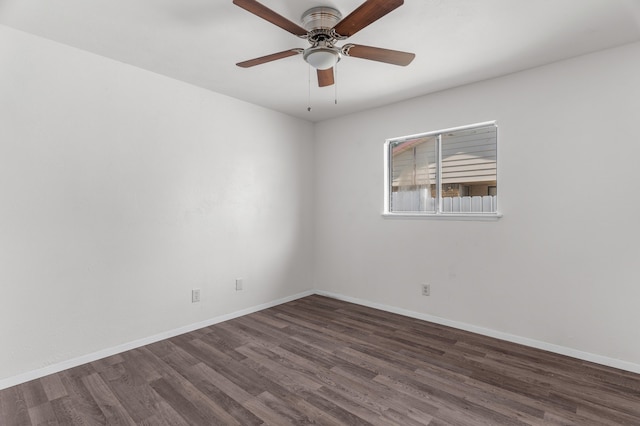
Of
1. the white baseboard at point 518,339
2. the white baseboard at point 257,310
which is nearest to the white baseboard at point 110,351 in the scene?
the white baseboard at point 257,310

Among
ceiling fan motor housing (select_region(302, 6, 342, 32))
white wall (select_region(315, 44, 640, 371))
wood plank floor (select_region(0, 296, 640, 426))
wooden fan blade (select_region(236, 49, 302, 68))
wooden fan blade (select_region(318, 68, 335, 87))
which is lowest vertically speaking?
wood plank floor (select_region(0, 296, 640, 426))

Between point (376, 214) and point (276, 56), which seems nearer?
point (276, 56)

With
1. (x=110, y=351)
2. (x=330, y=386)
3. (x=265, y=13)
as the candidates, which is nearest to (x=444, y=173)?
(x=330, y=386)

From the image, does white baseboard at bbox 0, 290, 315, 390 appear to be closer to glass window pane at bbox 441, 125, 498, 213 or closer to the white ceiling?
the white ceiling

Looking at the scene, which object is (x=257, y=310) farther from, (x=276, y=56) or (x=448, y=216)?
(x=276, y=56)

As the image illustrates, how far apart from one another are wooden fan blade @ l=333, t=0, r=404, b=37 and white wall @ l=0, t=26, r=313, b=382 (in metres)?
2.03

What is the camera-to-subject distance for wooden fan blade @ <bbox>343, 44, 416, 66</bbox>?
2.01 m

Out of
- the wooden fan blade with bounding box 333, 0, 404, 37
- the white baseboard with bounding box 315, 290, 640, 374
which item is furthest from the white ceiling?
the white baseboard with bounding box 315, 290, 640, 374

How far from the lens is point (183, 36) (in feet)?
7.64

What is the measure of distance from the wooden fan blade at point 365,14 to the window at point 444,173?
78.1 inches

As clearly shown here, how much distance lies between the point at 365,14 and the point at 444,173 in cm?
229

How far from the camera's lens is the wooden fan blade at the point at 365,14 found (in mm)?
1559

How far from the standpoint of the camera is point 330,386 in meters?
2.21

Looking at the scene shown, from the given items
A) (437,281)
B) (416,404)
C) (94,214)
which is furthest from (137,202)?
(437,281)
